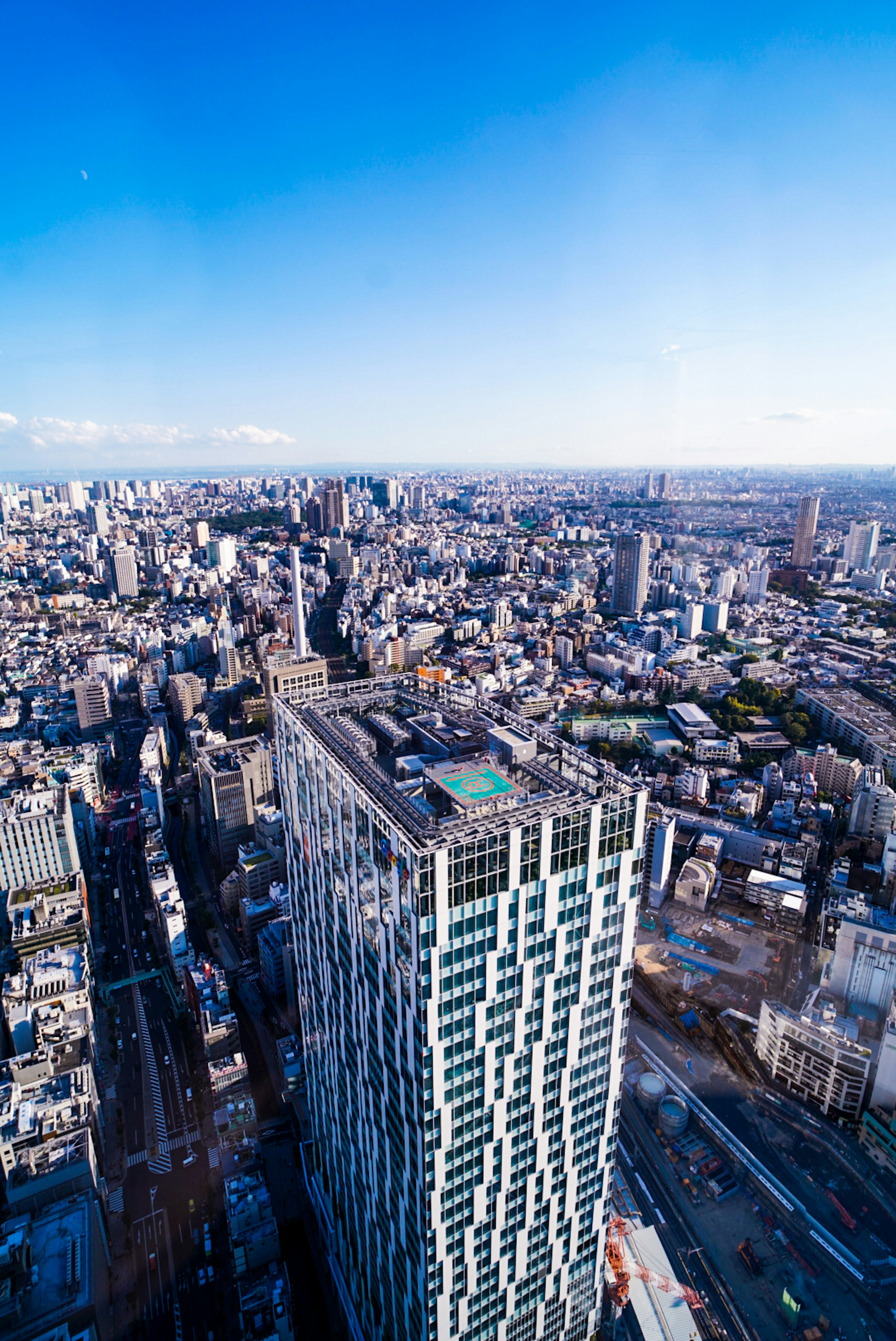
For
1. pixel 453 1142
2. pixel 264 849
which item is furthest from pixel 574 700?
pixel 453 1142

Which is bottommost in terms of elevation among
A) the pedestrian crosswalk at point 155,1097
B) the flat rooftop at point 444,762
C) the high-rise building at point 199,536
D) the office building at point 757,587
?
the pedestrian crosswalk at point 155,1097

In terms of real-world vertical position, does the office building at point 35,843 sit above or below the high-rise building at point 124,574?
below

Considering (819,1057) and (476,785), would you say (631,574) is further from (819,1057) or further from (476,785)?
(476,785)

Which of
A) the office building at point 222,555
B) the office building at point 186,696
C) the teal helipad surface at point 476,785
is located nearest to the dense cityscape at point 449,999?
the teal helipad surface at point 476,785

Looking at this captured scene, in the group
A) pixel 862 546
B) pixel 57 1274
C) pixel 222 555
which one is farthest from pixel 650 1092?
pixel 222 555

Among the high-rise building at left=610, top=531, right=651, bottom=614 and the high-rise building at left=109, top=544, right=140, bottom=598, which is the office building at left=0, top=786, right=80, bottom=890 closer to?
the high-rise building at left=109, top=544, right=140, bottom=598

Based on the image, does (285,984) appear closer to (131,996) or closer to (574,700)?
(131,996)

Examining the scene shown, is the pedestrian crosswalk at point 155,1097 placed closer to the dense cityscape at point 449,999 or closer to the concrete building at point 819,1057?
the dense cityscape at point 449,999
